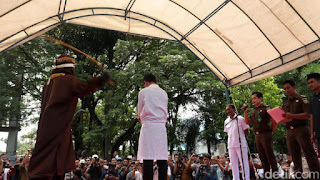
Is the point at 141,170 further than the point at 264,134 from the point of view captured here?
Yes

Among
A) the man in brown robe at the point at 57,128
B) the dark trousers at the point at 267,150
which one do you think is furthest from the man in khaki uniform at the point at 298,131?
the man in brown robe at the point at 57,128

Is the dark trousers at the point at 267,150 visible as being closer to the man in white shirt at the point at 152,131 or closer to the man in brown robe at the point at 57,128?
the man in white shirt at the point at 152,131

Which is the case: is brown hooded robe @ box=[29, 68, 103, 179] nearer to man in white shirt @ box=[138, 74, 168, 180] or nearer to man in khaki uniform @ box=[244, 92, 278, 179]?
man in white shirt @ box=[138, 74, 168, 180]

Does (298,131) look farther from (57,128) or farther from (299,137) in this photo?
(57,128)

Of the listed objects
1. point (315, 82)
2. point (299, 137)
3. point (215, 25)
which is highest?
point (215, 25)

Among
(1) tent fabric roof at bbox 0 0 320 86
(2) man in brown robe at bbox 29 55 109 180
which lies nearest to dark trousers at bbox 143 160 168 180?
(2) man in brown robe at bbox 29 55 109 180

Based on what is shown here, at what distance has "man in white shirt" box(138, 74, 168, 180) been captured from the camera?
13.3ft

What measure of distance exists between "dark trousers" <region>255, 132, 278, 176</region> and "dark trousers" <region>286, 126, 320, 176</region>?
426 millimetres

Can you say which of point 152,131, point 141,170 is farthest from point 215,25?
point 141,170

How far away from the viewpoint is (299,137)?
493cm

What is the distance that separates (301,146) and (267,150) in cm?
74

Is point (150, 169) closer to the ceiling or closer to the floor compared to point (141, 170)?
closer to the ceiling

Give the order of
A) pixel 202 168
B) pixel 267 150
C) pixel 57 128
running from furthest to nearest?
1. pixel 202 168
2. pixel 267 150
3. pixel 57 128

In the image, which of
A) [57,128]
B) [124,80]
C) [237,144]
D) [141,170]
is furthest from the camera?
[124,80]
